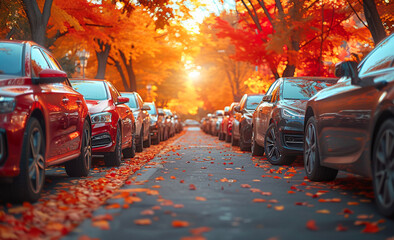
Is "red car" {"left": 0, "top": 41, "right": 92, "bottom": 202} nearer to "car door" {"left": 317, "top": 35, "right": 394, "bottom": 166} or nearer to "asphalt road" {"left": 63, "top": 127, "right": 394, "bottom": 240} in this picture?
"asphalt road" {"left": 63, "top": 127, "right": 394, "bottom": 240}

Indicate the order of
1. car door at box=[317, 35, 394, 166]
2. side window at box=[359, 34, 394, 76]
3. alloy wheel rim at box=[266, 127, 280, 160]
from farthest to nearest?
alloy wheel rim at box=[266, 127, 280, 160], side window at box=[359, 34, 394, 76], car door at box=[317, 35, 394, 166]

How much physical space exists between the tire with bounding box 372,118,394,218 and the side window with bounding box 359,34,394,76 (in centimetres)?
106

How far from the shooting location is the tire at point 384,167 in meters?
5.06

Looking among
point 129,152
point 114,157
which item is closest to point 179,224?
point 114,157

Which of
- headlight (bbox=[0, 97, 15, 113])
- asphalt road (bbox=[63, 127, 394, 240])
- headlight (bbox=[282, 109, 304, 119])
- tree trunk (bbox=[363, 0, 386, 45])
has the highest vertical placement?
tree trunk (bbox=[363, 0, 386, 45])

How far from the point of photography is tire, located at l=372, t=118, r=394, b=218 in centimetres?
506

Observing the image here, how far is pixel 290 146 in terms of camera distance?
35.2 feet

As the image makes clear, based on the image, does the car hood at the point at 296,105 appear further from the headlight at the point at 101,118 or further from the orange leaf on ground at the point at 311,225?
the orange leaf on ground at the point at 311,225

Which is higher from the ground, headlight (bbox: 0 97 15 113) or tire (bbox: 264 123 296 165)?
headlight (bbox: 0 97 15 113)

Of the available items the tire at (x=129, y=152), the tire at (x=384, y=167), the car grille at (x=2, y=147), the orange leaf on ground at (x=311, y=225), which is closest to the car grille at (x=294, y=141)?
the tire at (x=129, y=152)

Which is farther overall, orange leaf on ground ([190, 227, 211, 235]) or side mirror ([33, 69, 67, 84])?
side mirror ([33, 69, 67, 84])

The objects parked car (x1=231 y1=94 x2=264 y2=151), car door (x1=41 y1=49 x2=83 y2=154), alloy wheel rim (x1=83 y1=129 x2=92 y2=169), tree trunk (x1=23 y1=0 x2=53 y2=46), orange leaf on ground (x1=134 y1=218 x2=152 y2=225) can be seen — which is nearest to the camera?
orange leaf on ground (x1=134 y1=218 x2=152 y2=225)

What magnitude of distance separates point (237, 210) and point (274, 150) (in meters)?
5.80

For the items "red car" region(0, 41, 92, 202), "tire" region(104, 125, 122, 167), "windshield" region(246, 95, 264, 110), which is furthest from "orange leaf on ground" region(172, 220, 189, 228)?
"windshield" region(246, 95, 264, 110)
